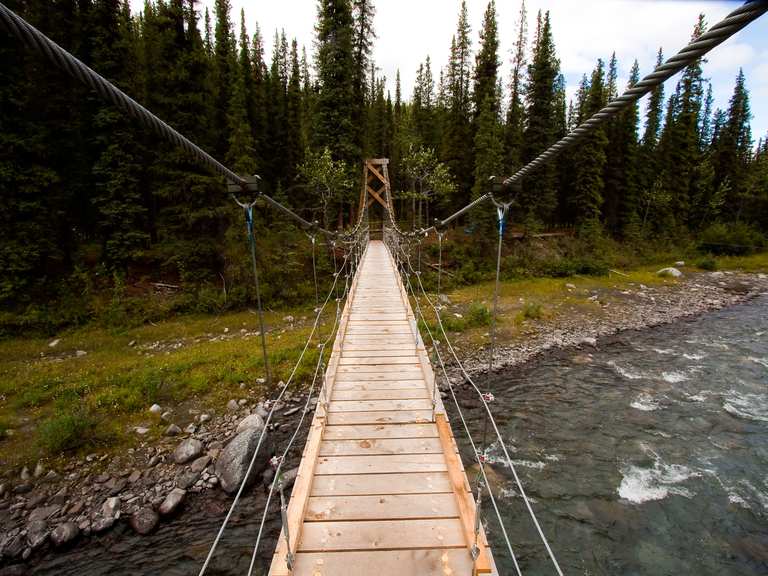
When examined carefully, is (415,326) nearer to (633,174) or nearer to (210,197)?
(210,197)

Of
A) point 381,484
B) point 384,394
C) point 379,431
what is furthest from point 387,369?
point 381,484

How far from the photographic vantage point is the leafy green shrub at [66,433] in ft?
20.9

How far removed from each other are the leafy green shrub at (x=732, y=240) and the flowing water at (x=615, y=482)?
20.8 m

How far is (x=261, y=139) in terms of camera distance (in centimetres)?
2228

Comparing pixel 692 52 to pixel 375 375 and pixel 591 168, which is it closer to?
pixel 375 375

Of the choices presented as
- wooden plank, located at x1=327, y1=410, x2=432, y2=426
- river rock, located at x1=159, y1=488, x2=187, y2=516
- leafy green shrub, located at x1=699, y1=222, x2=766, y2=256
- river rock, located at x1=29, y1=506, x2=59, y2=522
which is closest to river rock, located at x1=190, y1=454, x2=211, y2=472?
river rock, located at x1=159, y1=488, x2=187, y2=516

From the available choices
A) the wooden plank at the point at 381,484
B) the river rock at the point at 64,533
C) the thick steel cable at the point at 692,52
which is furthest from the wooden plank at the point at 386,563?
the river rock at the point at 64,533

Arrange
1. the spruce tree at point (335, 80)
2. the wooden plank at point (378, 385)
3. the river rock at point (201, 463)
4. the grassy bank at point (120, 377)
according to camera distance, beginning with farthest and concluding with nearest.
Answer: the spruce tree at point (335, 80)
the grassy bank at point (120, 377)
the river rock at point (201, 463)
the wooden plank at point (378, 385)

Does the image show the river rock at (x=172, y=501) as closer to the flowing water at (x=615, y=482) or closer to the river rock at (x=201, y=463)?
the flowing water at (x=615, y=482)

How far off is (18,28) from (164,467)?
22.2 feet

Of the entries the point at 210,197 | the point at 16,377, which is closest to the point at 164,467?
the point at 16,377

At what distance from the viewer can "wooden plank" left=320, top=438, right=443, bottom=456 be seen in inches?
120

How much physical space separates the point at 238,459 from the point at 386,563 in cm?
475

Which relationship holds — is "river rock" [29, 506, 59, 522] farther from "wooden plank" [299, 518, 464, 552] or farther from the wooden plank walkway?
"wooden plank" [299, 518, 464, 552]
